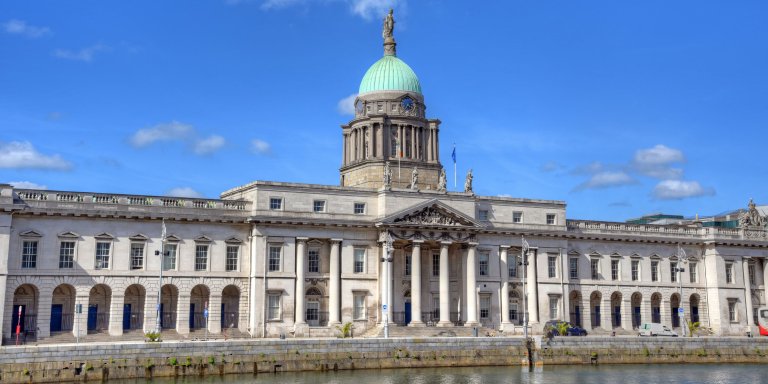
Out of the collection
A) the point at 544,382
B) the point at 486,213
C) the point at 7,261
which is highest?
the point at 486,213

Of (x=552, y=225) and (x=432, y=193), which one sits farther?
(x=552, y=225)

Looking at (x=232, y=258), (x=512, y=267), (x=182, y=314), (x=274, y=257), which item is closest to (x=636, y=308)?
(x=512, y=267)

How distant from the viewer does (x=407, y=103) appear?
82438 millimetres

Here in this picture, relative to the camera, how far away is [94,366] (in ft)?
146

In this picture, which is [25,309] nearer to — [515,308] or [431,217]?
[431,217]

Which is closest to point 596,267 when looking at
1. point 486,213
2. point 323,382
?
point 486,213

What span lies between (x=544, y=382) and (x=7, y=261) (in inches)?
1356

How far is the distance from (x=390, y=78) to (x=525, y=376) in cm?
3929

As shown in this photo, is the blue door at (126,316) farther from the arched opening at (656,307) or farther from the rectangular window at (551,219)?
the arched opening at (656,307)

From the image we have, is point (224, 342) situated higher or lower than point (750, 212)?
lower

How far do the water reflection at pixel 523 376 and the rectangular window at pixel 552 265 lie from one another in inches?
768

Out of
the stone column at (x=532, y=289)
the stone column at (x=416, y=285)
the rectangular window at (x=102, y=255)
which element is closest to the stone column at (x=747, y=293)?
the stone column at (x=532, y=289)

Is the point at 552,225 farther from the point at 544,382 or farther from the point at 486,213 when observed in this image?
the point at 544,382

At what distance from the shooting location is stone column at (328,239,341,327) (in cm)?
6650
